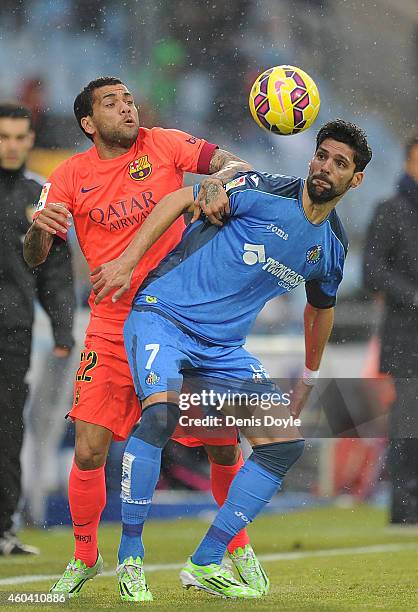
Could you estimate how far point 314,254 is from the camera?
16.1ft

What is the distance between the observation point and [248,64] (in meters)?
12.7

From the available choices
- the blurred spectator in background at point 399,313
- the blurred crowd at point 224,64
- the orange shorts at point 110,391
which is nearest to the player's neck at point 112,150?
the orange shorts at point 110,391

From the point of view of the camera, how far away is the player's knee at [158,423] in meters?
4.52

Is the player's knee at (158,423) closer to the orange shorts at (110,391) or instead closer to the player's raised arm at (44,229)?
the orange shorts at (110,391)

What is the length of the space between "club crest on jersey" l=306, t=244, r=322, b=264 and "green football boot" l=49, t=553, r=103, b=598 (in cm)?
153

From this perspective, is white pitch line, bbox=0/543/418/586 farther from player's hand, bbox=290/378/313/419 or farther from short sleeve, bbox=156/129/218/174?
short sleeve, bbox=156/129/218/174

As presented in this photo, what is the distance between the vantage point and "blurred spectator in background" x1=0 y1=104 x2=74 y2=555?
7.07m

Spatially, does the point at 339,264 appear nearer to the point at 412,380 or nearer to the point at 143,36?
the point at 412,380

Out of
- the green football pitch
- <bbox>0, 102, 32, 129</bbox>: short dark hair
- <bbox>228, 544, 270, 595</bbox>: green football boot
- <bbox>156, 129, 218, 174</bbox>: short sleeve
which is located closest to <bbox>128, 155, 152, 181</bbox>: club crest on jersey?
<bbox>156, 129, 218, 174</bbox>: short sleeve

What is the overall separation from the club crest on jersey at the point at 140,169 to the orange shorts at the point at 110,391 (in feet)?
2.25

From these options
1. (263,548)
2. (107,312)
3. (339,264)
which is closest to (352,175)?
(339,264)

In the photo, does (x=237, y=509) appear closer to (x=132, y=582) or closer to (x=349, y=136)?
(x=132, y=582)

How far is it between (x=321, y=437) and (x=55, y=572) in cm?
328

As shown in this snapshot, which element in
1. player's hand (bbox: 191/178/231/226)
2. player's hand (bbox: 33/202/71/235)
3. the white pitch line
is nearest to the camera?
player's hand (bbox: 191/178/231/226)
